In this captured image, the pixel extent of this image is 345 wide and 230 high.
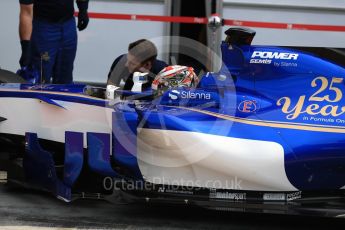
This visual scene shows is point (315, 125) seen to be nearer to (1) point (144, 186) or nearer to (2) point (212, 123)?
(2) point (212, 123)

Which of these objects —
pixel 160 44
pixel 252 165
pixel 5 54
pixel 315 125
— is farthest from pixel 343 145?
pixel 5 54

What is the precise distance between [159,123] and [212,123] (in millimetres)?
362

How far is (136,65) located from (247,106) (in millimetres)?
1469

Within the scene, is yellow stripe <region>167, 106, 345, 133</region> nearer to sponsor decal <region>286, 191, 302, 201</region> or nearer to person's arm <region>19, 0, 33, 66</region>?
sponsor decal <region>286, 191, 302, 201</region>

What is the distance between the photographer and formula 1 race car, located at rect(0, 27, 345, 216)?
4070 mm

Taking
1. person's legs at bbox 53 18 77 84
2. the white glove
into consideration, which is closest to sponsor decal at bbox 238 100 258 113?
the white glove

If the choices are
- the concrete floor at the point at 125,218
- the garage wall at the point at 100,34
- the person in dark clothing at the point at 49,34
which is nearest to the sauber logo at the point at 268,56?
the concrete floor at the point at 125,218

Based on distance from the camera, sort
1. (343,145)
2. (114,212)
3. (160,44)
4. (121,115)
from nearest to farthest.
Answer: (343,145) < (121,115) < (114,212) < (160,44)

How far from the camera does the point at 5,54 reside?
8.73m

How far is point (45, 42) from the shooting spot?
7020 millimetres

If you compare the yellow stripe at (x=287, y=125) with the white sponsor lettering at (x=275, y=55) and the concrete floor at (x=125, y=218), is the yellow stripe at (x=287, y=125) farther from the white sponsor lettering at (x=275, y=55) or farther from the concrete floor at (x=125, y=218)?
the concrete floor at (x=125, y=218)

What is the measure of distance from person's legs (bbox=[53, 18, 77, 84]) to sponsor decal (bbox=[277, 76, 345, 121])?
3.58 meters

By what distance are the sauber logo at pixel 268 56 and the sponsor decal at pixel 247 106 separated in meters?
0.32

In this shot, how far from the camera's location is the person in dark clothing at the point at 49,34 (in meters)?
6.68
